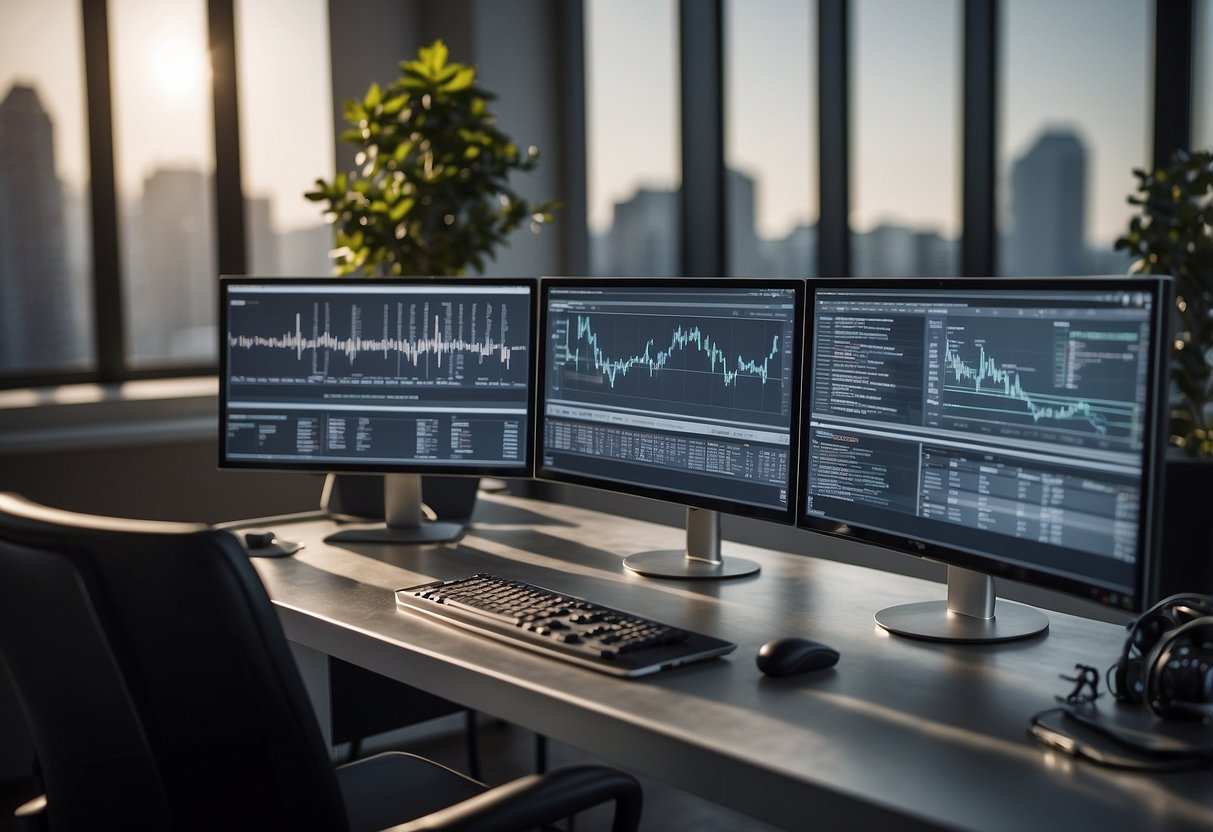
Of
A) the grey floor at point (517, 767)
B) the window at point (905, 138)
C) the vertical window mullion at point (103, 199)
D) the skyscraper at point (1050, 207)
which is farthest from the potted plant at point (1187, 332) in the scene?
the vertical window mullion at point (103, 199)

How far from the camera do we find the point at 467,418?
223 centimetres

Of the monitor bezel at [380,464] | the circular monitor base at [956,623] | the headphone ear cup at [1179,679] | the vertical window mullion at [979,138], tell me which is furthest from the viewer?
the vertical window mullion at [979,138]

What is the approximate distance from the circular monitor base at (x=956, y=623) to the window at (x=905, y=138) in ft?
5.55

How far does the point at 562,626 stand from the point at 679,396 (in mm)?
505

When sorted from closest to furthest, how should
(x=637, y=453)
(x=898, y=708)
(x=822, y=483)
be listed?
(x=898, y=708)
(x=822, y=483)
(x=637, y=453)

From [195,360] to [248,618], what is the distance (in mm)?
3046

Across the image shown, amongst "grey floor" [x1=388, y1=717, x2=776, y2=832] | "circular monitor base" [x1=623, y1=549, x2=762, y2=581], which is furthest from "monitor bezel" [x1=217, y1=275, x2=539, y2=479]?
"grey floor" [x1=388, y1=717, x2=776, y2=832]

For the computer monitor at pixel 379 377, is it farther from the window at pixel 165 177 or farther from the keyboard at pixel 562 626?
the window at pixel 165 177

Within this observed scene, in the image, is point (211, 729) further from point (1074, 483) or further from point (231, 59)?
point (231, 59)

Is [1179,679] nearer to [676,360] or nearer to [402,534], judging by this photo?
[676,360]

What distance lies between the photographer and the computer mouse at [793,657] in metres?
1.46

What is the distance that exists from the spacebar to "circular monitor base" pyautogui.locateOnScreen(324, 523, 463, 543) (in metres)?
0.52

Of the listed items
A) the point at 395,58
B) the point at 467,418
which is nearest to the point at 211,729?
the point at 467,418

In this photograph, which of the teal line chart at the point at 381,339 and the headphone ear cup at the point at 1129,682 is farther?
the teal line chart at the point at 381,339
